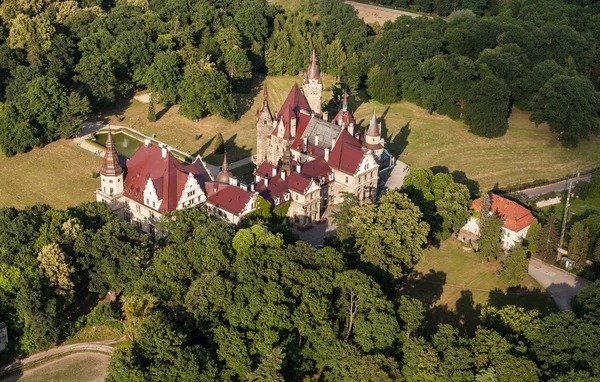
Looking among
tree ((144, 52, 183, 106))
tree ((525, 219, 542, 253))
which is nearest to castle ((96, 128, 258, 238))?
tree ((525, 219, 542, 253))

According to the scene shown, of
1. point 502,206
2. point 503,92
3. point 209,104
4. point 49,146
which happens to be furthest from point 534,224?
point 49,146

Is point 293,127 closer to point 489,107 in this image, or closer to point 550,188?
point 550,188

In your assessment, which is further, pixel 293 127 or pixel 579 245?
pixel 293 127

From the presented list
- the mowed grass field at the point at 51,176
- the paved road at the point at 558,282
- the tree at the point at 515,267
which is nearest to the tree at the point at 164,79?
the mowed grass field at the point at 51,176

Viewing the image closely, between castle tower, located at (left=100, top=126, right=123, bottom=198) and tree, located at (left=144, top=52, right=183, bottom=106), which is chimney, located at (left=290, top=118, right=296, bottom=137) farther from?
tree, located at (left=144, top=52, right=183, bottom=106)

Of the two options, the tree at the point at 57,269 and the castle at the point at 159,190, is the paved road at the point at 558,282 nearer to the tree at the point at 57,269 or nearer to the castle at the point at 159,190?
the castle at the point at 159,190

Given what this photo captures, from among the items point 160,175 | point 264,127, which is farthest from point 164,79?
point 160,175

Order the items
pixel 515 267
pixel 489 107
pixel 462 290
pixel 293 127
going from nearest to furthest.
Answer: pixel 515 267 → pixel 462 290 → pixel 293 127 → pixel 489 107
